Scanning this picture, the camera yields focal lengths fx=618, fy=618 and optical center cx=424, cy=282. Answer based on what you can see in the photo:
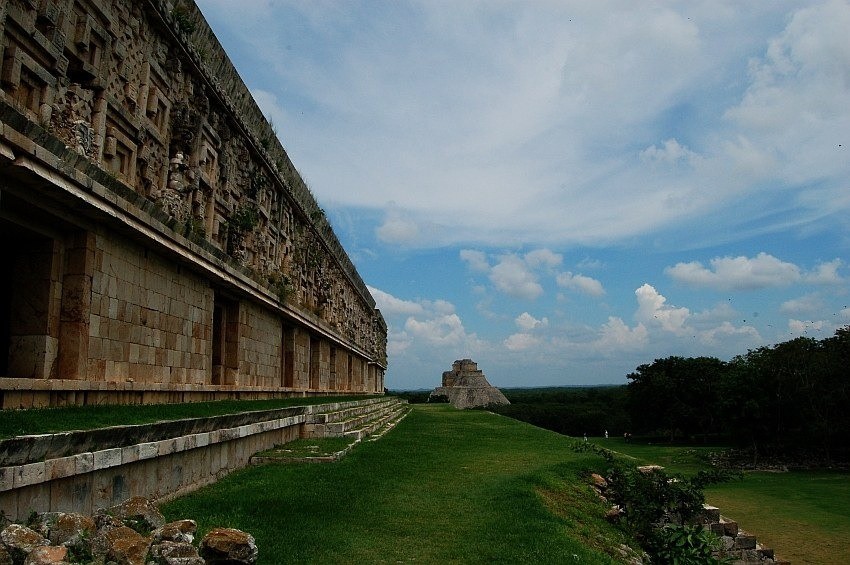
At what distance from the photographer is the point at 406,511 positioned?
626cm

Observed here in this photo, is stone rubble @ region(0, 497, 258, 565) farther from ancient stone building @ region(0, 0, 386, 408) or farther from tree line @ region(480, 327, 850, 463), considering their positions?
tree line @ region(480, 327, 850, 463)

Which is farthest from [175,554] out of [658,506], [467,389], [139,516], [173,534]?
[467,389]

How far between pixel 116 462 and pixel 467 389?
44.7 m

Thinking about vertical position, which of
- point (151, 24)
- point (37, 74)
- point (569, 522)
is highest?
point (151, 24)

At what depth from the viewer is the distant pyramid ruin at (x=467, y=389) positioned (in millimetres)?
47325

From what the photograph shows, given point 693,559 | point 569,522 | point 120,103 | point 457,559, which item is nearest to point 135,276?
point 120,103

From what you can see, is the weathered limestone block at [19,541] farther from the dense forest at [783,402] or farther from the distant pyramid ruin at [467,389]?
the distant pyramid ruin at [467,389]

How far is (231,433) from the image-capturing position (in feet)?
23.5

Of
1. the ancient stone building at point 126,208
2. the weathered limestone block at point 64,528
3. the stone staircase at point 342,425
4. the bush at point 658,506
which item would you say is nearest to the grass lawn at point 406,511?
the bush at point 658,506

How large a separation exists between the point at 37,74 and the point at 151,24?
258 centimetres

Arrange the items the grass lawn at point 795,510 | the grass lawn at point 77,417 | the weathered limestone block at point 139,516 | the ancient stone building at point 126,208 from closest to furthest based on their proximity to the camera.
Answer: the weathered limestone block at point 139,516
the grass lawn at point 77,417
the ancient stone building at point 126,208
the grass lawn at point 795,510

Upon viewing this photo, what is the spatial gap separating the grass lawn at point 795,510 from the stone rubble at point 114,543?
1047 cm

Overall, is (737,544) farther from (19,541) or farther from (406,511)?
(19,541)

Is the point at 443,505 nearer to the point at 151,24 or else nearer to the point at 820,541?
the point at 151,24
